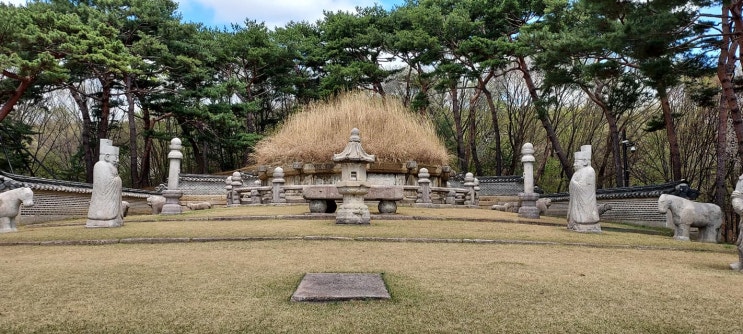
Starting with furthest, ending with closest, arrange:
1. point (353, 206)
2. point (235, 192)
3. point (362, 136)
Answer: point (362, 136)
point (235, 192)
point (353, 206)

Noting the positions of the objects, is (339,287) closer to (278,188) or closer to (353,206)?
(353,206)

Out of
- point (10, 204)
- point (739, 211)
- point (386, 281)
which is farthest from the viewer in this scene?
point (10, 204)

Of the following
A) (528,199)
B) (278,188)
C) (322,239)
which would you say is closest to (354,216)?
(322,239)

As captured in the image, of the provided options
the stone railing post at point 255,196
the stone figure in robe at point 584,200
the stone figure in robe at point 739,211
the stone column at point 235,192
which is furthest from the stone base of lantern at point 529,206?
the stone column at point 235,192

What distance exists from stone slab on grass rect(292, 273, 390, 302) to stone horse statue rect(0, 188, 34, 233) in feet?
22.5

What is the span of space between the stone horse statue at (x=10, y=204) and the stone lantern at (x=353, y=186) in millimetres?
5528

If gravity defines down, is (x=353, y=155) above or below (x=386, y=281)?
above

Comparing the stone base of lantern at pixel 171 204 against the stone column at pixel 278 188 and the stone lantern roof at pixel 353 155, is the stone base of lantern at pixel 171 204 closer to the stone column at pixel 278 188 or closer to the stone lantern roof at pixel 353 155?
the stone column at pixel 278 188

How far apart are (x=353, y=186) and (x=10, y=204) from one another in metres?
5.99

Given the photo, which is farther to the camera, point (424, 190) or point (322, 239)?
point (424, 190)

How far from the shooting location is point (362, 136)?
16438 mm

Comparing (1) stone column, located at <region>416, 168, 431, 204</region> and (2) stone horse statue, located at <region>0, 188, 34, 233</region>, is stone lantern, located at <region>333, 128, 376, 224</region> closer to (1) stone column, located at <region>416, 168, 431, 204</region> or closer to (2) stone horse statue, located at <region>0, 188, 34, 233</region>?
(1) stone column, located at <region>416, 168, 431, 204</region>

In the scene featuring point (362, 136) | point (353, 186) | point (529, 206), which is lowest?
point (529, 206)

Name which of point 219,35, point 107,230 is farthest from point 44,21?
point 107,230
